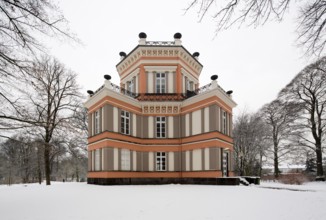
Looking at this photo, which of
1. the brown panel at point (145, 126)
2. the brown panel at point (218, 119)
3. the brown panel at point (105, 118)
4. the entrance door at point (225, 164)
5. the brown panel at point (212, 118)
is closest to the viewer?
the brown panel at point (105, 118)

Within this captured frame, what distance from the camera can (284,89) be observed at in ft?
96.5

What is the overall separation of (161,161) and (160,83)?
8009mm

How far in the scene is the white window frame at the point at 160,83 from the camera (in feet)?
82.6

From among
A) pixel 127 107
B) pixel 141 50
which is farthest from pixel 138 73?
pixel 127 107

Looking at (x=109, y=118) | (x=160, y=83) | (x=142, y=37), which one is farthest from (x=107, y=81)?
(x=142, y=37)

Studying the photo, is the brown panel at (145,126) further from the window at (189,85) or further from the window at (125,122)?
the window at (189,85)

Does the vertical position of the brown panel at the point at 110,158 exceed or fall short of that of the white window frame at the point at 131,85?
it falls short

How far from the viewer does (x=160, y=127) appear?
24.2 metres

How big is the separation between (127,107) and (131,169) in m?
5.71

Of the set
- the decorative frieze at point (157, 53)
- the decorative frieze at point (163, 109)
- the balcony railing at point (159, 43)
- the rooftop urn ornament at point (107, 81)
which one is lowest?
the decorative frieze at point (163, 109)

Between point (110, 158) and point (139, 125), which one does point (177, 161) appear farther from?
point (110, 158)

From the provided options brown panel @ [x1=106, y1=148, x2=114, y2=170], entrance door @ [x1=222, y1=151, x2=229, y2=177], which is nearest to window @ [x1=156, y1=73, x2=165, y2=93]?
brown panel @ [x1=106, y1=148, x2=114, y2=170]

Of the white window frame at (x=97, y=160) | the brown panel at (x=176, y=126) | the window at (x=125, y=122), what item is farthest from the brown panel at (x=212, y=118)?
the white window frame at (x=97, y=160)

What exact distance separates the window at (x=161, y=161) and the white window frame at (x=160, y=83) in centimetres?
649
